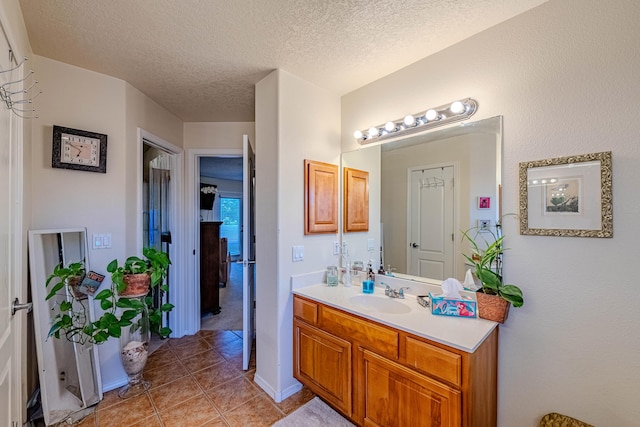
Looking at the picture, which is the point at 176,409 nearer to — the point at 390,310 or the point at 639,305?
the point at 390,310

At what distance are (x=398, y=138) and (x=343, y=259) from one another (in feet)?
3.58

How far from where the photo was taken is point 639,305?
1.13 meters

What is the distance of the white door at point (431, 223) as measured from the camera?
1777 mm

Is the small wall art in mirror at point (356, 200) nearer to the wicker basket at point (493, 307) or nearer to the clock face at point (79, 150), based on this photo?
the wicker basket at point (493, 307)

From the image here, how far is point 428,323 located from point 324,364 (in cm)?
80

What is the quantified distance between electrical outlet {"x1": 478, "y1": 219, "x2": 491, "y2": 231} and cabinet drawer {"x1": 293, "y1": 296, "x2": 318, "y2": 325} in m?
1.17

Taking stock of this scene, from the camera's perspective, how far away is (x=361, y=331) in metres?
1.58

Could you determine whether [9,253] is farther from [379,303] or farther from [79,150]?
[379,303]

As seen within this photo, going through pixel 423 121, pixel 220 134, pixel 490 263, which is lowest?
pixel 490 263

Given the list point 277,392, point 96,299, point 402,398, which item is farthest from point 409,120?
point 96,299

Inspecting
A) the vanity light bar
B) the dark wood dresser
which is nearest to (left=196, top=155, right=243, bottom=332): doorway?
the dark wood dresser

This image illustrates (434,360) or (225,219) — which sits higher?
(225,219)

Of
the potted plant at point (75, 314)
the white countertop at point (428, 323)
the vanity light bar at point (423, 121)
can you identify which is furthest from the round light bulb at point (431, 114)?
A: the potted plant at point (75, 314)

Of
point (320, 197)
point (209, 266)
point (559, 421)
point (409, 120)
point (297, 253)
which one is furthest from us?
point (209, 266)
